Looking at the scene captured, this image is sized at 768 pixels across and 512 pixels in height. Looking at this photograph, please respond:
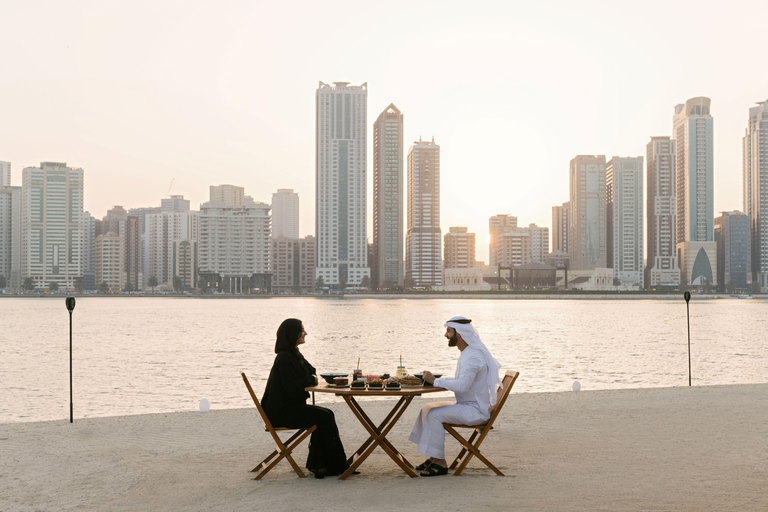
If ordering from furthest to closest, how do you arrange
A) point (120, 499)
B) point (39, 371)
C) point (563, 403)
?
point (39, 371) → point (563, 403) → point (120, 499)

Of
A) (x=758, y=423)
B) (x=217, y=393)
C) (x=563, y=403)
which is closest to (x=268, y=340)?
(x=217, y=393)

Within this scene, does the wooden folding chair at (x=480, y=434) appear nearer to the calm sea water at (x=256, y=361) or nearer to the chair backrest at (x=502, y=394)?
the chair backrest at (x=502, y=394)

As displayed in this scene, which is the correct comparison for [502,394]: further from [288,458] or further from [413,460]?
[288,458]

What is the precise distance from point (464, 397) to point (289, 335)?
6.73 feet

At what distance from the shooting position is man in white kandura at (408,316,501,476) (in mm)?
7414

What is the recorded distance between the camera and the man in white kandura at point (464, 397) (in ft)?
24.3

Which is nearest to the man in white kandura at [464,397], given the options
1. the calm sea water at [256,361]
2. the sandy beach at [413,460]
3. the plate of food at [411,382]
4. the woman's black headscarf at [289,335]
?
the plate of food at [411,382]

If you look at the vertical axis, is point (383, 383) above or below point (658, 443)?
above

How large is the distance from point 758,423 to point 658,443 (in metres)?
2.55

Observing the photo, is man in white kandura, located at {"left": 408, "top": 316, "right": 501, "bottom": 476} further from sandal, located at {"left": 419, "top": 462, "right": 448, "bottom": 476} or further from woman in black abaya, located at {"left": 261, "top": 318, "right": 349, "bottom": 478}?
woman in black abaya, located at {"left": 261, "top": 318, "right": 349, "bottom": 478}

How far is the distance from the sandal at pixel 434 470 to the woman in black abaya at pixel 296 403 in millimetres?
912

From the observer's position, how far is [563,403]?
13.2 metres

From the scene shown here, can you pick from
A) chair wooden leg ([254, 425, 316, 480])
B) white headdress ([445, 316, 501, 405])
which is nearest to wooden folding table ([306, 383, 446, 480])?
chair wooden leg ([254, 425, 316, 480])

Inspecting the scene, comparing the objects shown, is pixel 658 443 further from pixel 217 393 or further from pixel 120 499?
pixel 217 393
